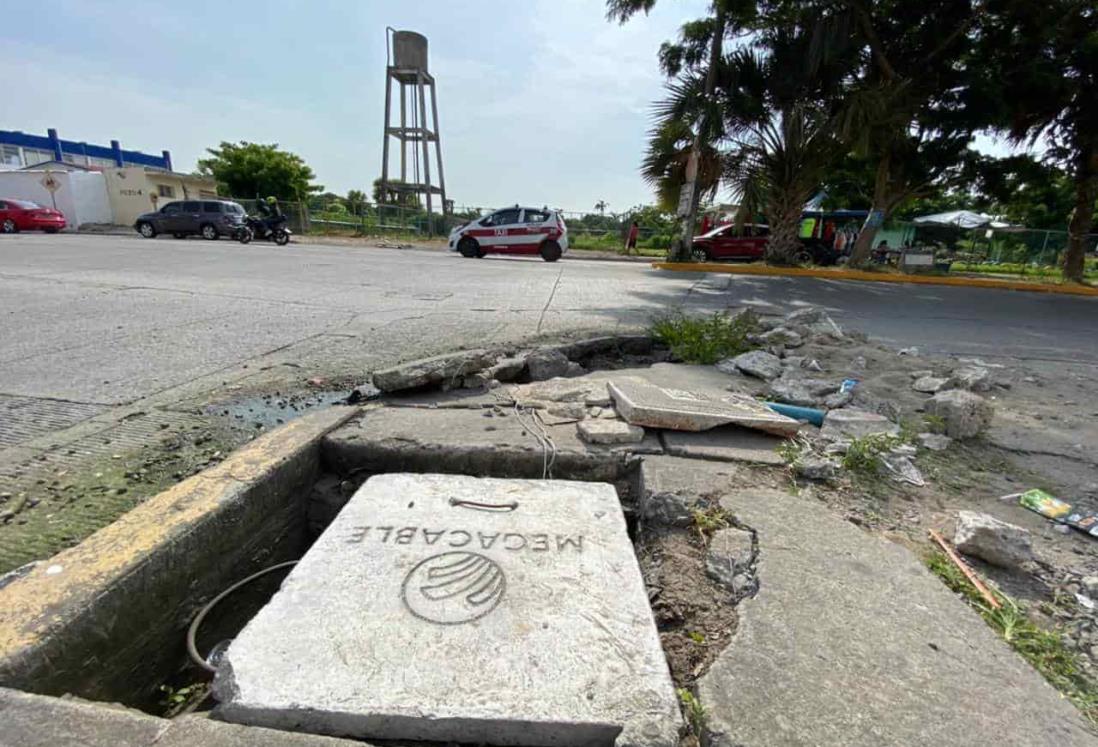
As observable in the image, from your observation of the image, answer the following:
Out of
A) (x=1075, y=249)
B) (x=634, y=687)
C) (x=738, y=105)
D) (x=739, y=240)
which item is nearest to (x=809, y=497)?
(x=634, y=687)

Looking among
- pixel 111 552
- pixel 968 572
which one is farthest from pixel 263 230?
pixel 968 572

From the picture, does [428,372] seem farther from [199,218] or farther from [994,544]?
[199,218]

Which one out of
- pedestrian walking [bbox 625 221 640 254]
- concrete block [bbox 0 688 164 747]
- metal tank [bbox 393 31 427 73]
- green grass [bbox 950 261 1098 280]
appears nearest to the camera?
concrete block [bbox 0 688 164 747]

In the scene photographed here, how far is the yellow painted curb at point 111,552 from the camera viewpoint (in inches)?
46.3

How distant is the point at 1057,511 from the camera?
1.94 metres

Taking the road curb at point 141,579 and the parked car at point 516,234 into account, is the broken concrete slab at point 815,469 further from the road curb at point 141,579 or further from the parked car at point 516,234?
the parked car at point 516,234

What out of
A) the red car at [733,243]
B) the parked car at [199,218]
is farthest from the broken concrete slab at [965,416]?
the parked car at [199,218]

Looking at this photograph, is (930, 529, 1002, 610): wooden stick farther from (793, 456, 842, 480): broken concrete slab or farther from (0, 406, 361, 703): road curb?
(0, 406, 361, 703): road curb

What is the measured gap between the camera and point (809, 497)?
1921mm

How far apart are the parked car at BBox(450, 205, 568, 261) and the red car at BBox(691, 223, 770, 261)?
207 inches

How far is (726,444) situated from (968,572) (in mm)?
940

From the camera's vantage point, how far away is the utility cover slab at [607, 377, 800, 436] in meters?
2.37

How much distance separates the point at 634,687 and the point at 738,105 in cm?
1295

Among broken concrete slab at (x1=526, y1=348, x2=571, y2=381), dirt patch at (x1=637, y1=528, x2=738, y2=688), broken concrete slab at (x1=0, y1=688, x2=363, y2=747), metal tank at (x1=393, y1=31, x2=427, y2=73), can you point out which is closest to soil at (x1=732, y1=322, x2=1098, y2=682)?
dirt patch at (x1=637, y1=528, x2=738, y2=688)
